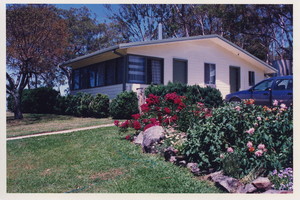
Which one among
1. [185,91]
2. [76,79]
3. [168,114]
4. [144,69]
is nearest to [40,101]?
[76,79]

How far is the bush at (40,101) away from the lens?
44.9ft

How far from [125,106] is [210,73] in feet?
20.1

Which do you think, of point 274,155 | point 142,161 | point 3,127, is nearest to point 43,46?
point 3,127

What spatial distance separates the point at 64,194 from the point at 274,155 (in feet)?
9.94

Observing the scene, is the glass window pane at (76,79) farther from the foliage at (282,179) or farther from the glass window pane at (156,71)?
the foliage at (282,179)

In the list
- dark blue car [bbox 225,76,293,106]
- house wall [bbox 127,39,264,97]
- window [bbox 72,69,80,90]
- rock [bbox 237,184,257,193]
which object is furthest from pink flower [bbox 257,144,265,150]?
window [bbox 72,69,80,90]

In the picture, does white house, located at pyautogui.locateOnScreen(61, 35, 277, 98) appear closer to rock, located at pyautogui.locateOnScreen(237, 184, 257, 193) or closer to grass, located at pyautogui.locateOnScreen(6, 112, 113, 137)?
grass, located at pyautogui.locateOnScreen(6, 112, 113, 137)

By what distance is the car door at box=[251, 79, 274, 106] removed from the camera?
8.01 metres

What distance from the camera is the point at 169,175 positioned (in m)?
4.18

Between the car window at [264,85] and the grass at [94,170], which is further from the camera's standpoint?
the car window at [264,85]

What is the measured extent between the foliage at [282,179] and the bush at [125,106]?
271 inches

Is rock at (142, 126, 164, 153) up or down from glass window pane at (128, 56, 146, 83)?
down

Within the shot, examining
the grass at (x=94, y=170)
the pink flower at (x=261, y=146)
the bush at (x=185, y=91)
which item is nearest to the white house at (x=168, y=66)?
the bush at (x=185, y=91)

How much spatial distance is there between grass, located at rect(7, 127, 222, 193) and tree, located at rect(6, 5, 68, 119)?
5933 mm
